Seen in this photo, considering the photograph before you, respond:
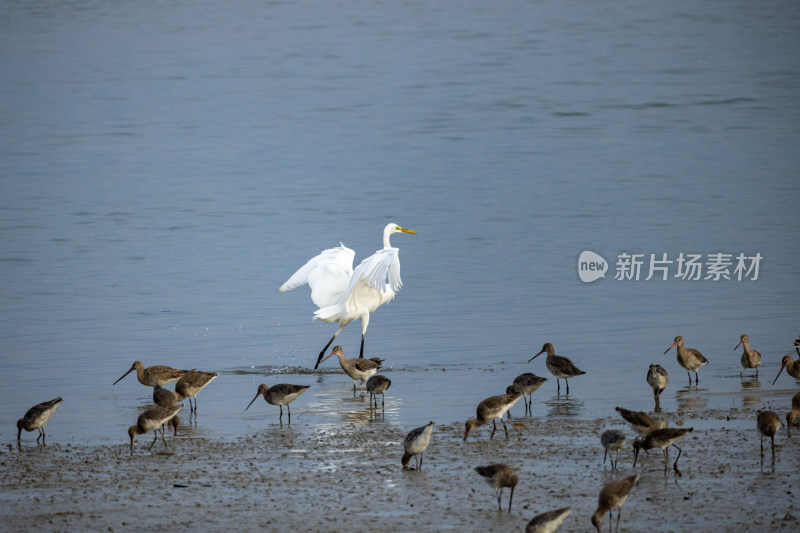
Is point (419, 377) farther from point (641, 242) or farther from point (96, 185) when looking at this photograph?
point (96, 185)

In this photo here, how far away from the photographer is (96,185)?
3484 centimetres

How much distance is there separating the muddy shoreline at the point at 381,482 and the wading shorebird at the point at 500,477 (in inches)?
5.6

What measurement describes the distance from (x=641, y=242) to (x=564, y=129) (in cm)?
1664

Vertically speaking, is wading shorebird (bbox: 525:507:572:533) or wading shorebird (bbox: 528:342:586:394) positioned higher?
wading shorebird (bbox: 528:342:586:394)

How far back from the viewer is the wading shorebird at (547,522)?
6973 mm

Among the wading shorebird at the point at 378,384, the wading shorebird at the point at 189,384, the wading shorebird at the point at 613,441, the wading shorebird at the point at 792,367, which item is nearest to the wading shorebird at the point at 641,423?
the wading shorebird at the point at 613,441

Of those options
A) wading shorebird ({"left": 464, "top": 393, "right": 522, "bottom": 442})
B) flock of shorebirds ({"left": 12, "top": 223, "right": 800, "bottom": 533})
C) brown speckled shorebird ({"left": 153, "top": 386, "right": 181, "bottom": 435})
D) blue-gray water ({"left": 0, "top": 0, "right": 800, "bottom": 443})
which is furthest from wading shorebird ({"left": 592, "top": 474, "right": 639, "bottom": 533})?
brown speckled shorebird ({"left": 153, "top": 386, "right": 181, "bottom": 435})

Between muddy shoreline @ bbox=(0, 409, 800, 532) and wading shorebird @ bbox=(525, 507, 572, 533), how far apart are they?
552 millimetres

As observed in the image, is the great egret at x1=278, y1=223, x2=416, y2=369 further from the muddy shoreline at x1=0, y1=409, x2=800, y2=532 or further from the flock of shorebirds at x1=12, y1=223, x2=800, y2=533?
the muddy shoreline at x1=0, y1=409, x2=800, y2=532

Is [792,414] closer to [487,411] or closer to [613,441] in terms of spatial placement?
[613,441]

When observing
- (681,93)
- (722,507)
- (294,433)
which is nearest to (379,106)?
(681,93)

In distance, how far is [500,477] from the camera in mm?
7859

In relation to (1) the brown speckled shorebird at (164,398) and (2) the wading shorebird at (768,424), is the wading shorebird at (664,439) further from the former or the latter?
(1) the brown speckled shorebird at (164,398)

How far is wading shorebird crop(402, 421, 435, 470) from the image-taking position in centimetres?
879
